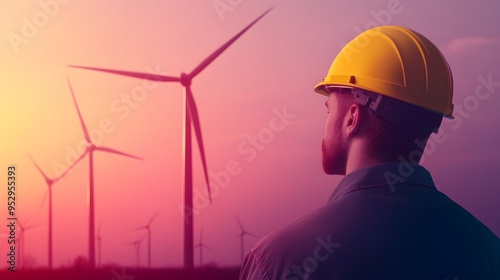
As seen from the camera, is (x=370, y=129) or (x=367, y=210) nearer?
(x=367, y=210)

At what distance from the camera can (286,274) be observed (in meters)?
3.66

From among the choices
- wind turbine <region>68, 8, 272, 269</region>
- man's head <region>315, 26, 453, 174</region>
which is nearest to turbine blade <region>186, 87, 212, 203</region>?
wind turbine <region>68, 8, 272, 269</region>

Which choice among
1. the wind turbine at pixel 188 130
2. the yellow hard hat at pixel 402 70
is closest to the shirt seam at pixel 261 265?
the yellow hard hat at pixel 402 70

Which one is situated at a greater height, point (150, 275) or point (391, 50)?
point (391, 50)

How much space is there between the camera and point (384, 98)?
4727 millimetres

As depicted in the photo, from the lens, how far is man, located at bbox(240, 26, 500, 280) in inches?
148

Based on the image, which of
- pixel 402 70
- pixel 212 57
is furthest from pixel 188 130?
pixel 402 70

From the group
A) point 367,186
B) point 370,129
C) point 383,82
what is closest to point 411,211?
point 367,186

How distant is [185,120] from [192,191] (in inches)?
102

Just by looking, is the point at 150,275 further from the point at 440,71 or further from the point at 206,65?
the point at 440,71

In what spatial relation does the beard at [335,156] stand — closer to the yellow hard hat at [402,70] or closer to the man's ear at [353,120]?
the man's ear at [353,120]

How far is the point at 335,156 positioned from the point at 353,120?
0.84 feet

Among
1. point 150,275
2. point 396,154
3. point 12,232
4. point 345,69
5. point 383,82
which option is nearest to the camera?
point 396,154

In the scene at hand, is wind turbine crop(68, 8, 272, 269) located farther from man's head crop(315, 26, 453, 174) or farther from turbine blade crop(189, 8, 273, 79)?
man's head crop(315, 26, 453, 174)
